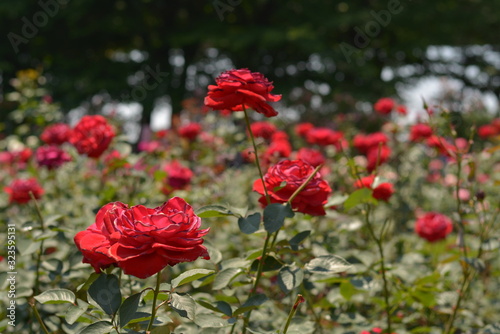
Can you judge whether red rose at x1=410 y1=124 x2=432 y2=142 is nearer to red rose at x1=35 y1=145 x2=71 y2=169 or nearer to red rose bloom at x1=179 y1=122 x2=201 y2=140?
red rose bloom at x1=179 y1=122 x2=201 y2=140

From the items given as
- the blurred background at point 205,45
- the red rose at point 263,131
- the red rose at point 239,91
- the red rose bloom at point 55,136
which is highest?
the red rose at point 239,91

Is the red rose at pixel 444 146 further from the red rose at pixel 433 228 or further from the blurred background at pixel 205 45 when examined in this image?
the blurred background at pixel 205 45

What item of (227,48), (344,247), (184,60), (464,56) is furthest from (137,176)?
(464,56)

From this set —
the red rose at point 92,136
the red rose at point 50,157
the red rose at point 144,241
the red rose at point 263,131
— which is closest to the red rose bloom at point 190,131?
the red rose at point 263,131

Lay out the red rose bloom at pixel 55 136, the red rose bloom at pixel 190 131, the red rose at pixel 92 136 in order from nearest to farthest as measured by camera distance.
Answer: the red rose at pixel 92 136, the red rose bloom at pixel 55 136, the red rose bloom at pixel 190 131

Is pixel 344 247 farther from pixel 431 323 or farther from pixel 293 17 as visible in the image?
pixel 293 17

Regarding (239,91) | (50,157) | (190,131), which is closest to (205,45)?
(190,131)

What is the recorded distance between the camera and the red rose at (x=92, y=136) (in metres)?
1.96

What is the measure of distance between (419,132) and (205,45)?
34.4ft

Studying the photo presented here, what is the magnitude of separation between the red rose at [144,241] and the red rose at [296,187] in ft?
0.98

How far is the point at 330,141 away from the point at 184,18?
10541mm

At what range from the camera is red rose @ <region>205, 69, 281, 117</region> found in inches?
39.9

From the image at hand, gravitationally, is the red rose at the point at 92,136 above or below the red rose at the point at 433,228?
above

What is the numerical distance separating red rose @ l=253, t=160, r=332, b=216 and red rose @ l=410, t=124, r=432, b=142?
6.77 feet
